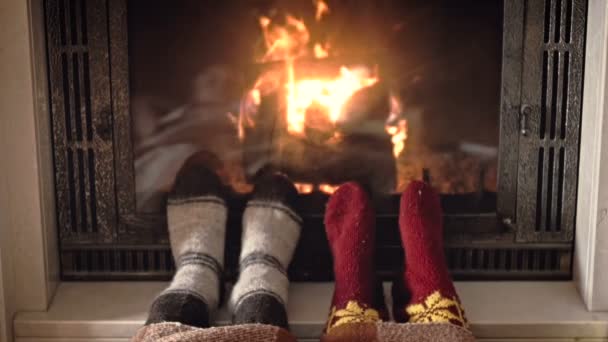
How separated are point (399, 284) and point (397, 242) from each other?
12 cm

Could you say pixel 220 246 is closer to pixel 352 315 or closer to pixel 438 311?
pixel 352 315

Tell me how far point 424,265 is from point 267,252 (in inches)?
10.4

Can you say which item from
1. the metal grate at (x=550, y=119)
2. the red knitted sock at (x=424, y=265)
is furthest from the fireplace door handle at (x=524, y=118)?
the red knitted sock at (x=424, y=265)

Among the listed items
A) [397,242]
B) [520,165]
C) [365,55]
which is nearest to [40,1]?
[365,55]

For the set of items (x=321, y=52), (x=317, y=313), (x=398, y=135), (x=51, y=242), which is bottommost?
(x=317, y=313)

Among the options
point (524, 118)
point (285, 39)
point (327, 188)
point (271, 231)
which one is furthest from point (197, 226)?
point (524, 118)

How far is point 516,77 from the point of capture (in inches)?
56.6

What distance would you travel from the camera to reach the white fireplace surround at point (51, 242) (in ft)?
4.44

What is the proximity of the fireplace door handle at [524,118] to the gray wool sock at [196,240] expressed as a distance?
0.53m

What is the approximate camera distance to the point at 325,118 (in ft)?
4.92

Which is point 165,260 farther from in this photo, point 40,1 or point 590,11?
point 590,11

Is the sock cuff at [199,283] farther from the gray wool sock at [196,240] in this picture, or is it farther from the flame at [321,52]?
the flame at [321,52]

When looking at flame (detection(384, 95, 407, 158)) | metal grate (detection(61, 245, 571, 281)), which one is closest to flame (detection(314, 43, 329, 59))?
flame (detection(384, 95, 407, 158))

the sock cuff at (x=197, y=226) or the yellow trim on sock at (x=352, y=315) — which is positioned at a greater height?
the sock cuff at (x=197, y=226)
